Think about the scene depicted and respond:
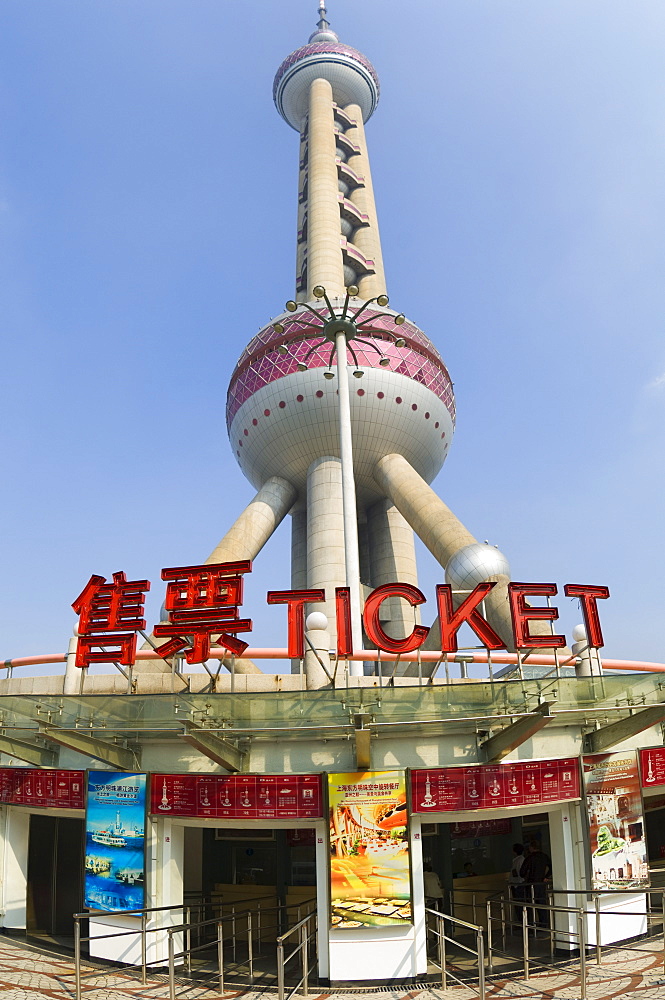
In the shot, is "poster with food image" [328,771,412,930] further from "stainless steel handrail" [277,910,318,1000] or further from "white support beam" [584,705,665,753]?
"white support beam" [584,705,665,753]

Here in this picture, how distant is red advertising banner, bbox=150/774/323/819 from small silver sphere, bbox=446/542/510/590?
55.9 feet

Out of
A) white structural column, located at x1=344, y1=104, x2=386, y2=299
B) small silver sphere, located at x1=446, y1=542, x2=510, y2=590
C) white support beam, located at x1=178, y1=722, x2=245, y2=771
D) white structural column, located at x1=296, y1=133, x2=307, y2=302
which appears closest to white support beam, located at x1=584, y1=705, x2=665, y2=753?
white support beam, located at x1=178, y1=722, x2=245, y2=771

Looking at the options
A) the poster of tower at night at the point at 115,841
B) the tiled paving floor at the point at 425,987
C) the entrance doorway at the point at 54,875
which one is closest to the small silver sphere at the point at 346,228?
the entrance doorway at the point at 54,875

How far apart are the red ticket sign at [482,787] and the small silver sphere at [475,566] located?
15.4 m

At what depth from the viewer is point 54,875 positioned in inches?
774

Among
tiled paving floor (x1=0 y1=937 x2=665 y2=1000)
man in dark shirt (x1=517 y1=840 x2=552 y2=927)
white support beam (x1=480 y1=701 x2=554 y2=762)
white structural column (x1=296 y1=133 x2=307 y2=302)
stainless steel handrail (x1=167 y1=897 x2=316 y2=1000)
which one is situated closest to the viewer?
tiled paving floor (x1=0 y1=937 x2=665 y2=1000)

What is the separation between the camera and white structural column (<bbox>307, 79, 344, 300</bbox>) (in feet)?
162

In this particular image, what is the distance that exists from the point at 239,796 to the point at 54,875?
7335mm

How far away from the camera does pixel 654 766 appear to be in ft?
57.1

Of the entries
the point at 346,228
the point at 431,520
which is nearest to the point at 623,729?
the point at 431,520

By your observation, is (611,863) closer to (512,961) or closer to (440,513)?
(512,961)

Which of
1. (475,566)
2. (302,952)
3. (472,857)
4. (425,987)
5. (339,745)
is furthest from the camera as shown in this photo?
(475,566)

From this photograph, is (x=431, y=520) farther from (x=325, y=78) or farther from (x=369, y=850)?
(x=325, y=78)

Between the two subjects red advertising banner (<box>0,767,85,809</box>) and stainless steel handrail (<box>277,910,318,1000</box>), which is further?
red advertising banner (<box>0,767,85,809</box>)
